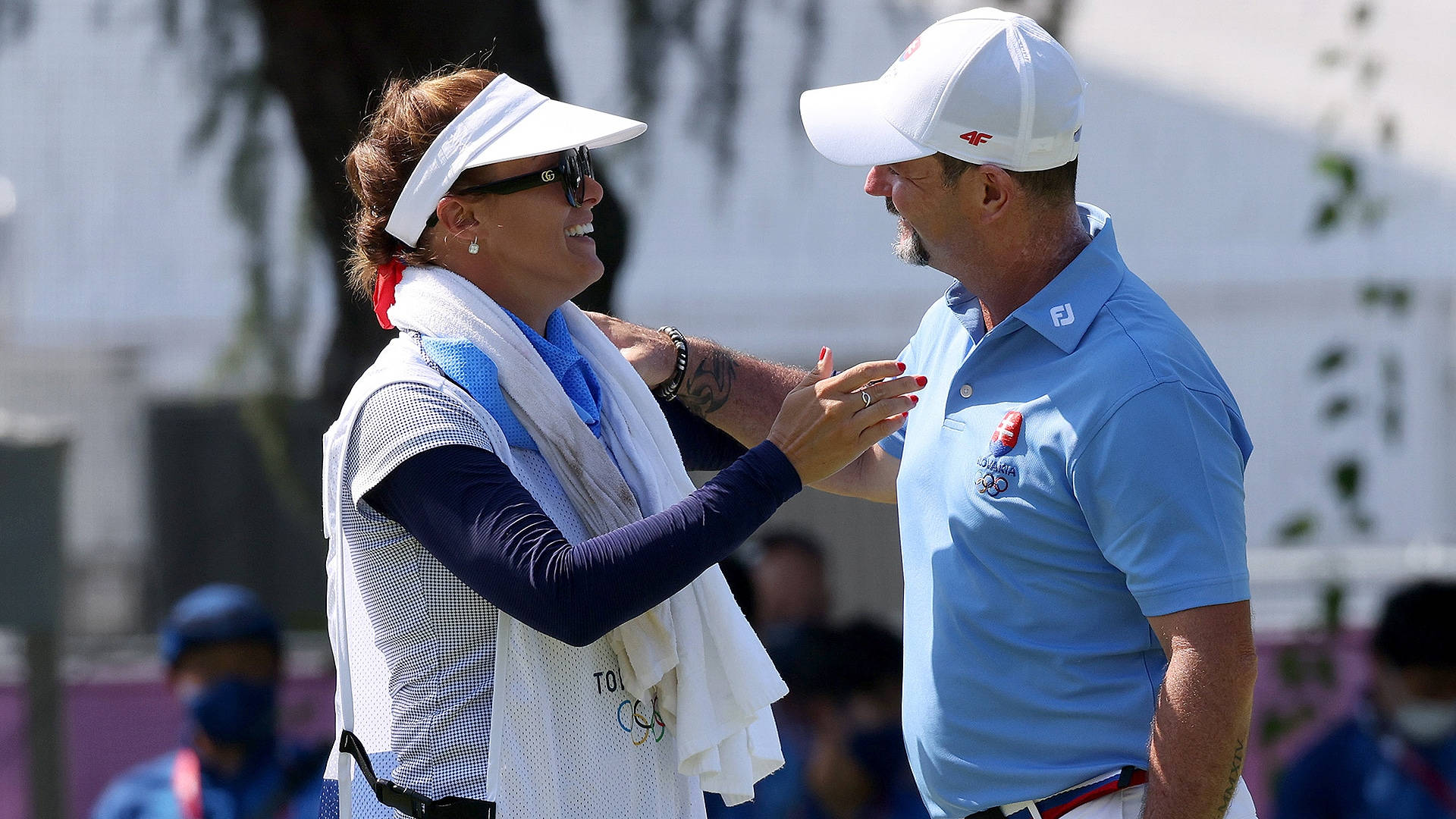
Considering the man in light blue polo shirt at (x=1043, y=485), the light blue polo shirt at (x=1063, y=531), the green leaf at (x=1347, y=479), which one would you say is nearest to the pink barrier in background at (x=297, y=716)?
the green leaf at (x=1347, y=479)

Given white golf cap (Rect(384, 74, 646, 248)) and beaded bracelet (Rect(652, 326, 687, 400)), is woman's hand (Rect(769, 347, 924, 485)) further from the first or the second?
beaded bracelet (Rect(652, 326, 687, 400))

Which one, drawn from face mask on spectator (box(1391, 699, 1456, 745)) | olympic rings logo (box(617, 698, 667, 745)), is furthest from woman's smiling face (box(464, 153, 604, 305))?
face mask on spectator (box(1391, 699, 1456, 745))

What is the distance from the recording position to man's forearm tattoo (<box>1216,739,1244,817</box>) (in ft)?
5.50

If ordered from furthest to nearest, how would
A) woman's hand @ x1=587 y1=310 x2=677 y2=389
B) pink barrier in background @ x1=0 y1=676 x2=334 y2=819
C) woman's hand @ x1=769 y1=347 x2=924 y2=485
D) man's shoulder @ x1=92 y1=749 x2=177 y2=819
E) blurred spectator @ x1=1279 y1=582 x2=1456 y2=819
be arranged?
1. pink barrier in background @ x1=0 y1=676 x2=334 y2=819
2. man's shoulder @ x1=92 y1=749 x2=177 y2=819
3. blurred spectator @ x1=1279 y1=582 x2=1456 y2=819
4. woman's hand @ x1=587 y1=310 x2=677 y2=389
5. woman's hand @ x1=769 y1=347 x2=924 y2=485

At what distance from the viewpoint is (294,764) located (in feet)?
13.5

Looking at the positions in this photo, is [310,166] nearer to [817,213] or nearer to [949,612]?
[817,213]

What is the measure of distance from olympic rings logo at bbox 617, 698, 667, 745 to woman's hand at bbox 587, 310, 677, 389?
26.4 inches

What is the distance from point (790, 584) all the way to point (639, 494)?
7.34 ft

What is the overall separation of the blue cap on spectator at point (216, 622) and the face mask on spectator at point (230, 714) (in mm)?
133

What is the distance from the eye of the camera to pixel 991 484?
1.81m

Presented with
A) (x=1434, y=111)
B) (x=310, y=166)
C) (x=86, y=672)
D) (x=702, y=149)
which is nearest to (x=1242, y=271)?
(x=1434, y=111)

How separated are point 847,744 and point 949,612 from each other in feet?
7.50

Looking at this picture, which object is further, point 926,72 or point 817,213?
point 817,213

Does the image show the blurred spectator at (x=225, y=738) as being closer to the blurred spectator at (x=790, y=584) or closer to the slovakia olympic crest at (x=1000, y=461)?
the blurred spectator at (x=790, y=584)
